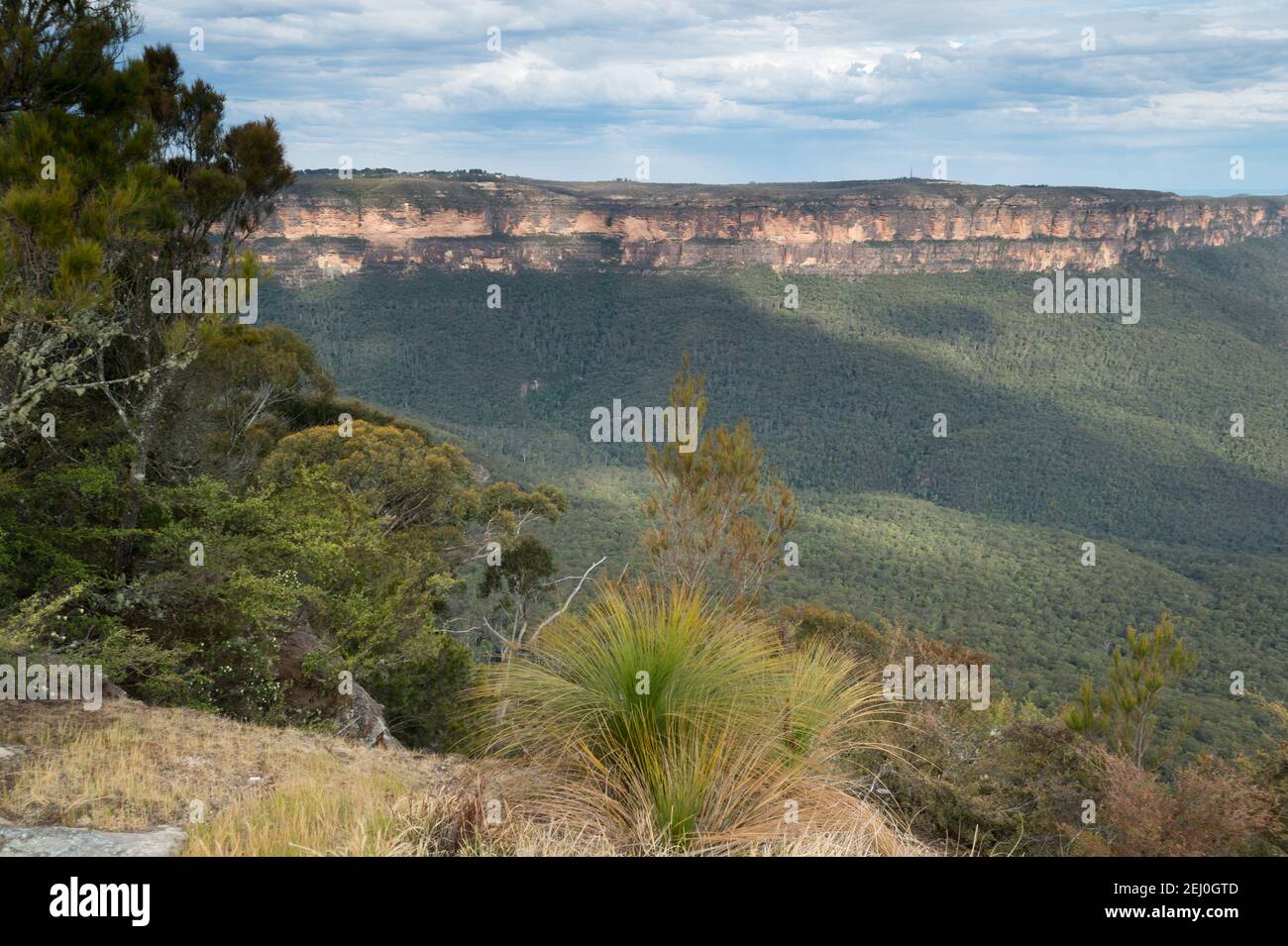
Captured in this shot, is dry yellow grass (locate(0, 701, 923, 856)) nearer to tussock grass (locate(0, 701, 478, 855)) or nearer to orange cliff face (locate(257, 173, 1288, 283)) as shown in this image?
tussock grass (locate(0, 701, 478, 855))

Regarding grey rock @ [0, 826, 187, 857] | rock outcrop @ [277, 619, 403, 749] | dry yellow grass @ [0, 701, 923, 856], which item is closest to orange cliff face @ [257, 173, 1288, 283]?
rock outcrop @ [277, 619, 403, 749]

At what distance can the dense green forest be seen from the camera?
1217 inches

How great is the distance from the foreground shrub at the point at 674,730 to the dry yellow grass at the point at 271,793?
132 mm

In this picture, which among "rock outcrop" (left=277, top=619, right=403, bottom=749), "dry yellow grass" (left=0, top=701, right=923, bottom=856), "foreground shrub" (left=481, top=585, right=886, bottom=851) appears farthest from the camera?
"rock outcrop" (left=277, top=619, right=403, bottom=749)

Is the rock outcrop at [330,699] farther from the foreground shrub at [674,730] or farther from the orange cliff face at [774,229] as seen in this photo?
the orange cliff face at [774,229]

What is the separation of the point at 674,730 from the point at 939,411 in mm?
60207

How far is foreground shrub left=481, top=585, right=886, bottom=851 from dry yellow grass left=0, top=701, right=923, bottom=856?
0.13m

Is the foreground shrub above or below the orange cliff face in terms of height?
below

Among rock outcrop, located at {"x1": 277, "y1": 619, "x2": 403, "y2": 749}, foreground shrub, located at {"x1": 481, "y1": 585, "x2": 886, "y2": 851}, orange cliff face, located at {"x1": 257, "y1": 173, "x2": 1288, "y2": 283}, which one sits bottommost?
rock outcrop, located at {"x1": 277, "y1": 619, "x2": 403, "y2": 749}

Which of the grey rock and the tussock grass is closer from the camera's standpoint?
the tussock grass

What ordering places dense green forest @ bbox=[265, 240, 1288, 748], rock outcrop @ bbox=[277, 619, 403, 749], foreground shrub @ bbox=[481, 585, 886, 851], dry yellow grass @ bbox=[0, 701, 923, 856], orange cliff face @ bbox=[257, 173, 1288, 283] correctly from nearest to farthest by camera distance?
dry yellow grass @ bbox=[0, 701, 923, 856] → foreground shrub @ bbox=[481, 585, 886, 851] → rock outcrop @ bbox=[277, 619, 403, 749] → dense green forest @ bbox=[265, 240, 1288, 748] → orange cliff face @ bbox=[257, 173, 1288, 283]

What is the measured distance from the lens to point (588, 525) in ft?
108

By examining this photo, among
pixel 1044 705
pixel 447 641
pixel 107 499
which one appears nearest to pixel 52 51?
pixel 107 499
